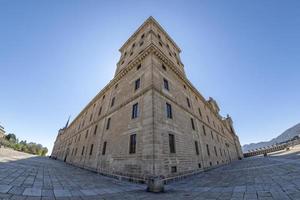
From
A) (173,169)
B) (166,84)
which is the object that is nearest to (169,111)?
(166,84)

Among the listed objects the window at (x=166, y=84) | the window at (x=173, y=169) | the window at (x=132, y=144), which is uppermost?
the window at (x=166, y=84)

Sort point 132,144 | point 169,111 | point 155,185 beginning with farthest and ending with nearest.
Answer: point 169,111
point 132,144
point 155,185

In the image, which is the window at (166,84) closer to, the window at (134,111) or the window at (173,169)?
the window at (134,111)

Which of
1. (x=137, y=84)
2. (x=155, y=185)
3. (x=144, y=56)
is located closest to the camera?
(x=155, y=185)

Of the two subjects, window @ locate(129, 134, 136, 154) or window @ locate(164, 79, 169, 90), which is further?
window @ locate(164, 79, 169, 90)

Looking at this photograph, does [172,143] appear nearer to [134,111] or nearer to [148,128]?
[148,128]

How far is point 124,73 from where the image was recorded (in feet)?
53.1

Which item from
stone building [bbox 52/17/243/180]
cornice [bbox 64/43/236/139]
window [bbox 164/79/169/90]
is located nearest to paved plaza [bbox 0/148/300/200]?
stone building [bbox 52/17/243/180]

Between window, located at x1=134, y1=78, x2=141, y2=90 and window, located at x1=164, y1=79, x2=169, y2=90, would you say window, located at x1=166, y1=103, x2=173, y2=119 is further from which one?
window, located at x1=134, y1=78, x2=141, y2=90

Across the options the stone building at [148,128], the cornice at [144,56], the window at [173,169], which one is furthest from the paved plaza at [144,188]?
the cornice at [144,56]

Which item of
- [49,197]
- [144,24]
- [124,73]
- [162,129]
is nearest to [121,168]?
[162,129]

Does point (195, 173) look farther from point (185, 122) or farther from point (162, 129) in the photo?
point (162, 129)

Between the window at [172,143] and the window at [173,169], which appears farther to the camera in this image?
the window at [172,143]

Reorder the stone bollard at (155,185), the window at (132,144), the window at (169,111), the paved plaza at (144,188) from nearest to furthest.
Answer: the paved plaza at (144,188) → the stone bollard at (155,185) → the window at (132,144) → the window at (169,111)
